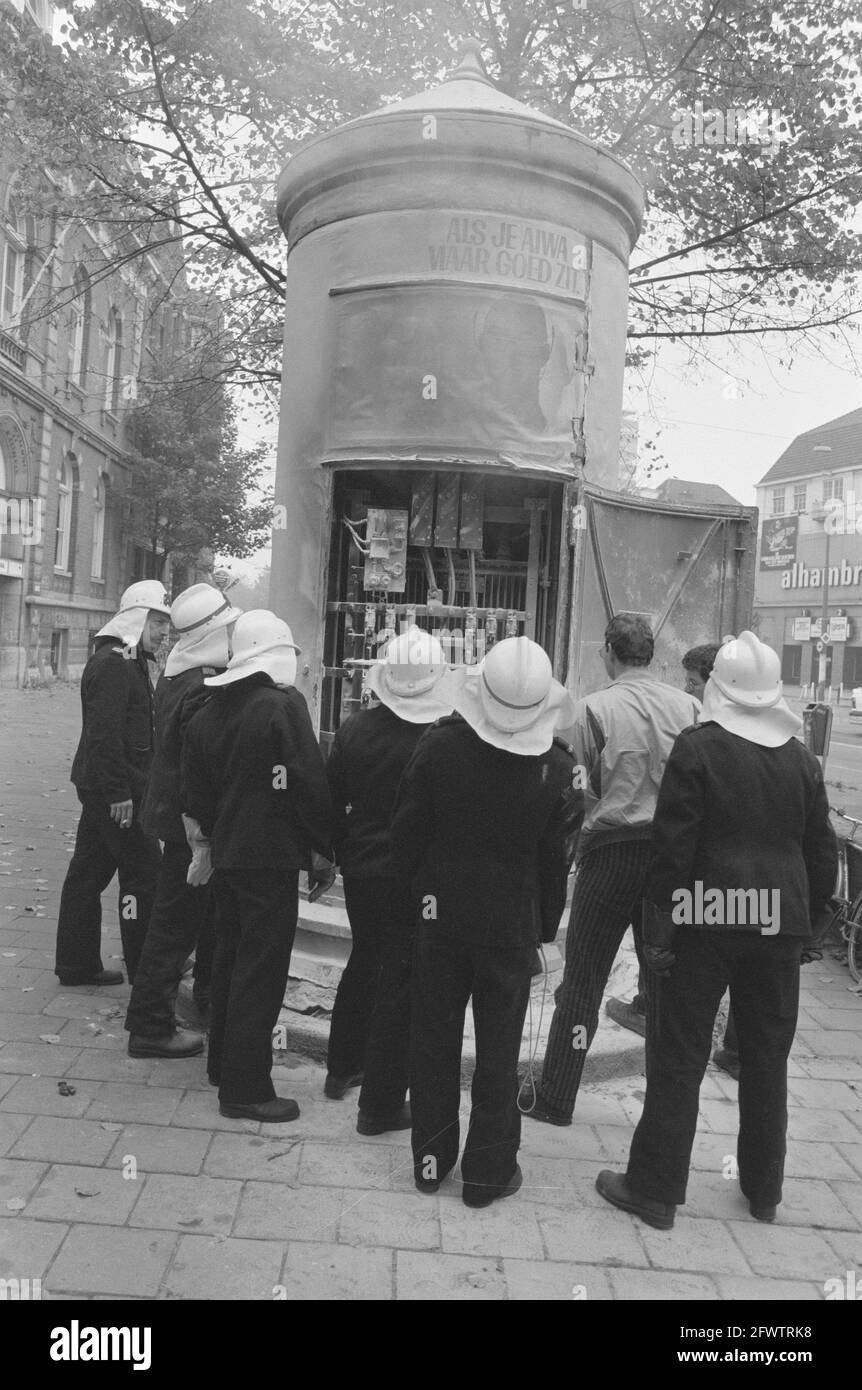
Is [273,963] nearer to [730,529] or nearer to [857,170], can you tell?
[730,529]

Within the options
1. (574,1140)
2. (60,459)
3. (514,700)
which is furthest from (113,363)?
(574,1140)

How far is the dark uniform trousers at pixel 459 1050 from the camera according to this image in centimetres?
347

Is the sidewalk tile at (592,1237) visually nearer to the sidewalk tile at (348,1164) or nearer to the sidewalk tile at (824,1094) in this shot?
the sidewalk tile at (348,1164)

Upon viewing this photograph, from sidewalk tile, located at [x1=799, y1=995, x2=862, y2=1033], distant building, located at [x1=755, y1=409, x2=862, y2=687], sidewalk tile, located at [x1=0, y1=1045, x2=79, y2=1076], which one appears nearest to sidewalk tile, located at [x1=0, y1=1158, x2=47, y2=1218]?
sidewalk tile, located at [x1=0, y1=1045, x2=79, y2=1076]

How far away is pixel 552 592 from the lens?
625 centimetres

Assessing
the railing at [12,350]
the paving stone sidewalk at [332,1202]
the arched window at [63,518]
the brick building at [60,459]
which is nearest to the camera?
the paving stone sidewalk at [332,1202]

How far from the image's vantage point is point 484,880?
11.3ft

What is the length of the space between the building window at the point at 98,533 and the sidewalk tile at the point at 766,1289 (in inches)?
1032

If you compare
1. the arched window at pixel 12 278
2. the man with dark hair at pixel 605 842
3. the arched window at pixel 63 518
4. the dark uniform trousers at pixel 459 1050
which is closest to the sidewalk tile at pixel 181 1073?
the dark uniform trousers at pixel 459 1050

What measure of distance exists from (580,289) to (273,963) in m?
3.68

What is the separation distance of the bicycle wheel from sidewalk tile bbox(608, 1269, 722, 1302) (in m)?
3.69

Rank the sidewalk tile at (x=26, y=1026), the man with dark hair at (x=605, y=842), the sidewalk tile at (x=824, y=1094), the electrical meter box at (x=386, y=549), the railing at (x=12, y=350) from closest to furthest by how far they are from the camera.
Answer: the man with dark hair at (x=605, y=842), the sidewalk tile at (x=824, y=1094), the sidewalk tile at (x=26, y=1026), the electrical meter box at (x=386, y=549), the railing at (x=12, y=350)
